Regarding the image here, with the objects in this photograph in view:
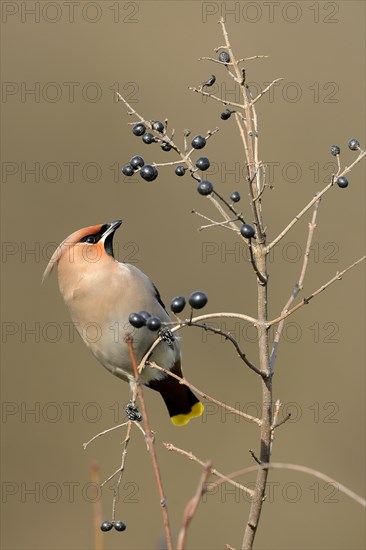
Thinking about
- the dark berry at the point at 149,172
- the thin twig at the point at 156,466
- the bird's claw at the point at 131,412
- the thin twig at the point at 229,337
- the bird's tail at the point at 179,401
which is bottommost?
the bird's tail at the point at 179,401

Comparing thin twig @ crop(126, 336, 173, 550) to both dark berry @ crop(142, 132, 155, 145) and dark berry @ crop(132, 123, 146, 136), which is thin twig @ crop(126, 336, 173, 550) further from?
dark berry @ crop(132, 123, 146, 136)

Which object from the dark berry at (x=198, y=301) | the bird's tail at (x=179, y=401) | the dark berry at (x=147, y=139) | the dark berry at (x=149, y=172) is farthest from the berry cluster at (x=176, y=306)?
the bird's tail at (x=179, y=401)

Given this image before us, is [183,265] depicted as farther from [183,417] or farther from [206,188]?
[206,188]

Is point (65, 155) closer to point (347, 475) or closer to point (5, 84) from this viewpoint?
point (5, 84)

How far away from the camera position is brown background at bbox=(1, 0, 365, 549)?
308 inches

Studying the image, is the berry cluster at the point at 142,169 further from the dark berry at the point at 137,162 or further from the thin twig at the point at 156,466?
the thin twig at the point at 156,466

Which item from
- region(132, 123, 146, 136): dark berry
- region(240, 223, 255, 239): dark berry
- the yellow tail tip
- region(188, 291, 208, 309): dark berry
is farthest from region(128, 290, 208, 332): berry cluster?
the yellow tail tip

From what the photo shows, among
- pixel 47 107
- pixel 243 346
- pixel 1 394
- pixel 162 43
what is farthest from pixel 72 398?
pixel 162 43

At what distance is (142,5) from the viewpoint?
1016cm

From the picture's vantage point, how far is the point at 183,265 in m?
8.26

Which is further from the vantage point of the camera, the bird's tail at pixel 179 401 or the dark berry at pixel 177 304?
the bird's tail at pixel 179 401

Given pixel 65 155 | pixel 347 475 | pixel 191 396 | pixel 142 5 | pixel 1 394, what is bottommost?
pixel 347 475

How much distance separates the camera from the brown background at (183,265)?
Result: 781 centimetres

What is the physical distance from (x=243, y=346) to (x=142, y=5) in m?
3.69
